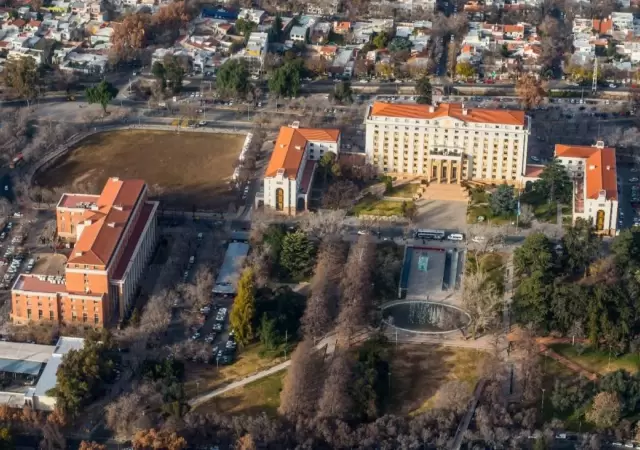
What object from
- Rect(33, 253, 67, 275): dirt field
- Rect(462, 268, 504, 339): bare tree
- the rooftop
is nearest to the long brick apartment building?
Rect(33, 253, 67, 275): dirt field

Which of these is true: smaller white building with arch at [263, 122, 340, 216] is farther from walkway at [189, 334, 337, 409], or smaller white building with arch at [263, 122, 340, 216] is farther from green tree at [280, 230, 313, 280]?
walkway at [189, 334, 337, 409]

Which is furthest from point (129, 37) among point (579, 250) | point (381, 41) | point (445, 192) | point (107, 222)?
point (579, 250)

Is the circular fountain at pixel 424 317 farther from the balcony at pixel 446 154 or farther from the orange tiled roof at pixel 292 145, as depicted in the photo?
the balcony at pixel 446 154

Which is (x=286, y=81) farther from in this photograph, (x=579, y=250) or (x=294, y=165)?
(x=579, y=250)

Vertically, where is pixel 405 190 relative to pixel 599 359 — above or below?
above

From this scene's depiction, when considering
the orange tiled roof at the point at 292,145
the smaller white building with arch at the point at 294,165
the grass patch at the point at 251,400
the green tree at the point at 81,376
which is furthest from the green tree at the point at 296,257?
the green tree at the point at 81,376
